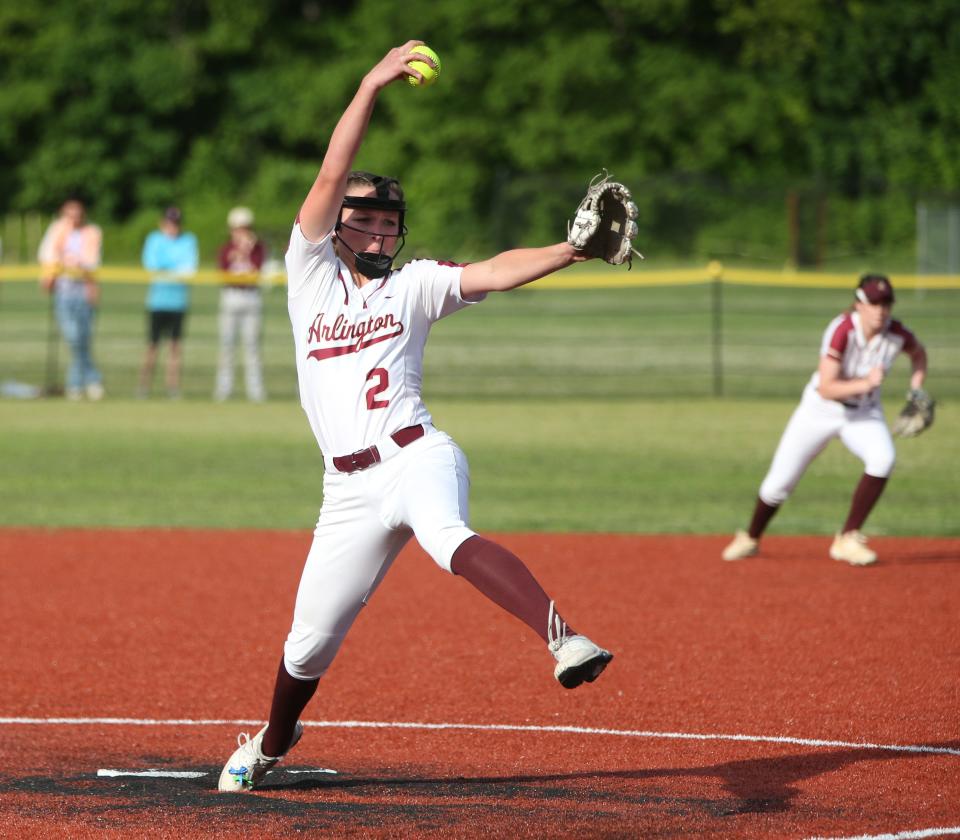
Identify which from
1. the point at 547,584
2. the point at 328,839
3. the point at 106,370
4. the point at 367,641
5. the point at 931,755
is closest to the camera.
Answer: the point at 328,839

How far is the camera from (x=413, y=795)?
5527mm

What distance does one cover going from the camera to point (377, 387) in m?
5.32

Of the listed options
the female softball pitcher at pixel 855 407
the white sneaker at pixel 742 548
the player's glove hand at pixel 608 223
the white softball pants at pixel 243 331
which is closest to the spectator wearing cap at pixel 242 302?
the white softball pants at pixel 243 331

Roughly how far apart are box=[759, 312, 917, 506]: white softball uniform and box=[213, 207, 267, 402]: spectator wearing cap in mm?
10423

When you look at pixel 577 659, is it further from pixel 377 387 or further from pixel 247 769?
pixel 247 769

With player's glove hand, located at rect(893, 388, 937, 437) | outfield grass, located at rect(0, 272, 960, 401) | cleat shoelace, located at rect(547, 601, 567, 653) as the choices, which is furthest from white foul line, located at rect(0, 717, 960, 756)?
outfield grass, located at rect(0, 272, 960, 401)

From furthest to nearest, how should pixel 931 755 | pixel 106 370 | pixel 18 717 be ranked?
pixel 106 370, pixel 18 717, pixel 931 755

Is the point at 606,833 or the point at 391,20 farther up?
the point at 391,20

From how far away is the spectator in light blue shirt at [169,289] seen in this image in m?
19.5

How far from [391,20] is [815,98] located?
47.5 ft

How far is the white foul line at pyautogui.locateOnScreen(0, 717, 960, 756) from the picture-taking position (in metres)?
6.21

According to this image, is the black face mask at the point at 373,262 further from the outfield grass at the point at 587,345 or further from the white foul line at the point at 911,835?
the outfield grass at the point at 587,345

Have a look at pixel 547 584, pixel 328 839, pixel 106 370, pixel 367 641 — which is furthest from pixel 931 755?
pixel 106 370

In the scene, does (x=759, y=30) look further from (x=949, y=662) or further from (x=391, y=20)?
(x=949, y=662)
